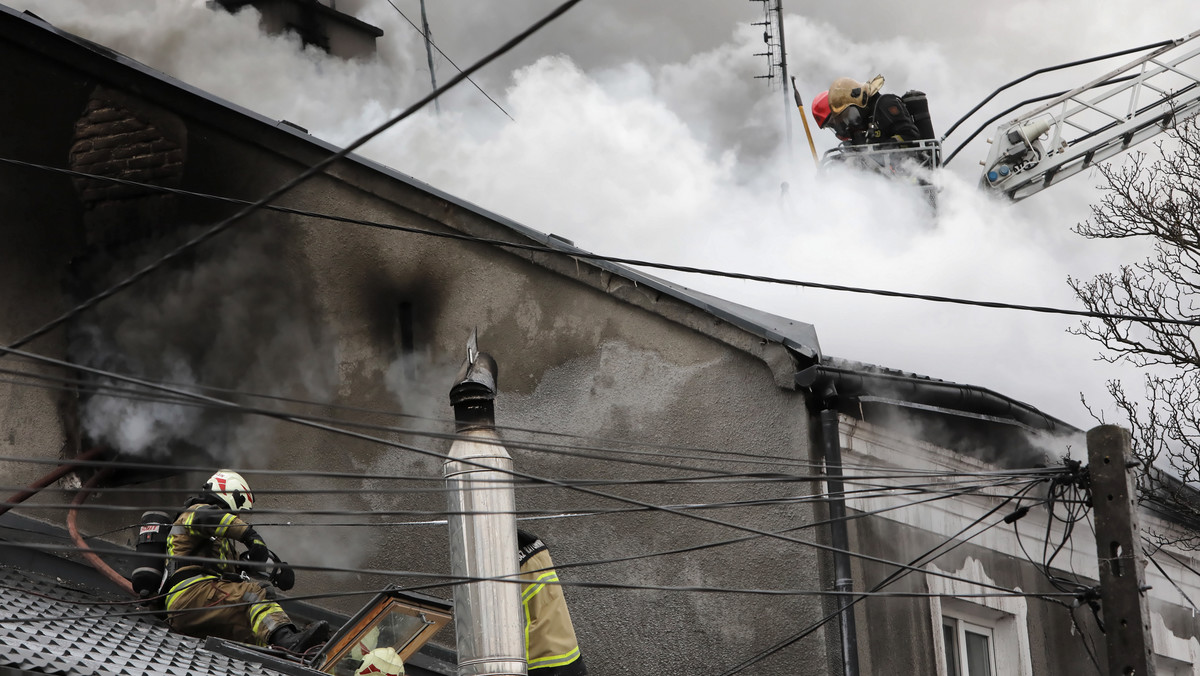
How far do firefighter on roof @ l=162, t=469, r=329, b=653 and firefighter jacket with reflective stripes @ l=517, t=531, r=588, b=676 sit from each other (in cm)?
138

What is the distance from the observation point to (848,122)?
15.8 meters

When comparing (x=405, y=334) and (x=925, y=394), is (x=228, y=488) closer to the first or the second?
(x=405, y=334)

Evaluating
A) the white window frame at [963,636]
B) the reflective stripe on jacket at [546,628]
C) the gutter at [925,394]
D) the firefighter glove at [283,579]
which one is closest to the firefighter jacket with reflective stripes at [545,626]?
the reflective stripe on jacket at [546,628]

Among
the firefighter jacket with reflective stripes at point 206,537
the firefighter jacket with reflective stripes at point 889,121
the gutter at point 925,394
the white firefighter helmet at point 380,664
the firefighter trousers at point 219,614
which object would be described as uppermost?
the firefighter jacket with reflective stripes at point 889,121

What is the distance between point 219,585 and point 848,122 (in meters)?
9.47

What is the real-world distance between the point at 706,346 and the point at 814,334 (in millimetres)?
749

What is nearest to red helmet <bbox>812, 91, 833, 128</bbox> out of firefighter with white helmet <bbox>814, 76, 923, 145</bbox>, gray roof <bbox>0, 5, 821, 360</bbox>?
firefighter with white helmet <bbox>814, 76, 923, 145</bbox>

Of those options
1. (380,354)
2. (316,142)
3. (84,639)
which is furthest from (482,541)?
(316,142)

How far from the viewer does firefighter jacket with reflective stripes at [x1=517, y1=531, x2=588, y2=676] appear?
7.79 m

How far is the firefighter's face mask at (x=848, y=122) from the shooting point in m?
15.8

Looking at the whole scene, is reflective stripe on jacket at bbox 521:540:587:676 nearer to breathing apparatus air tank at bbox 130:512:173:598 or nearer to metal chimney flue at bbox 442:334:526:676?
metal chimney flue at bbox 442:334:526:676

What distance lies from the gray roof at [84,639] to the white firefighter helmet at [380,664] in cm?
50

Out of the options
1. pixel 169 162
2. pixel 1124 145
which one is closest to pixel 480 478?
pixel 169 162

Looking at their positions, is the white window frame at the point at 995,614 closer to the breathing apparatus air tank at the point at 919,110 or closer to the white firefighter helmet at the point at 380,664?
the white firefighter helmet at the point at 380,664
